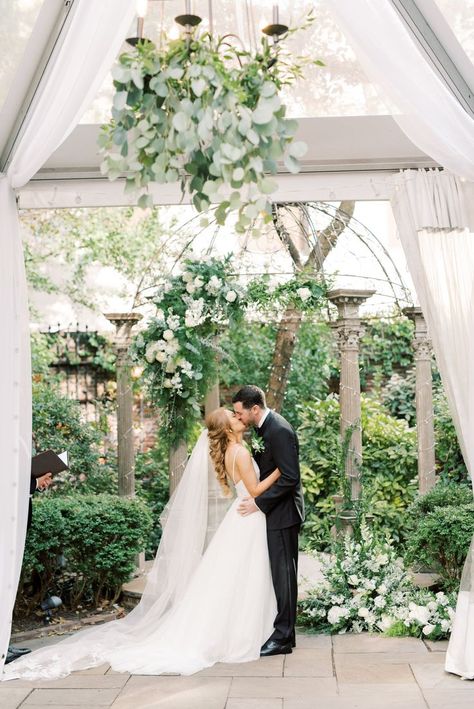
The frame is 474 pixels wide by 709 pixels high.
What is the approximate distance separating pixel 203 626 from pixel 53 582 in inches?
73.5

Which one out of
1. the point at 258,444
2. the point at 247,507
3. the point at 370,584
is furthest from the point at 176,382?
the point at 370,584

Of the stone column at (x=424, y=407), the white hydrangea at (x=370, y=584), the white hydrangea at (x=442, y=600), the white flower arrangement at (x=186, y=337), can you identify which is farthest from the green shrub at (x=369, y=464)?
the white hydrangea at (x=442, y=600)

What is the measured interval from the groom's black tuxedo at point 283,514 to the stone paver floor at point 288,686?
35 cm

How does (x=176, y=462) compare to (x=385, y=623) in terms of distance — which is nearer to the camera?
(x=385, y=623)

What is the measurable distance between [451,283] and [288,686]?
2.43m

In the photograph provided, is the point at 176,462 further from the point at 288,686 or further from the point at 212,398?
the point at 288,686

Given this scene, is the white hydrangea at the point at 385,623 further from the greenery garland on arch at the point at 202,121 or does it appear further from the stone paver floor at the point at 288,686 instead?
the greenery garland on arch at the point at 202,121

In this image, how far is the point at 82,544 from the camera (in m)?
6.24

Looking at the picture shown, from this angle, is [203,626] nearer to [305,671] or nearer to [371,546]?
[305,671]

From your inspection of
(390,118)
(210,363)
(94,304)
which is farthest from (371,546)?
(94,304)

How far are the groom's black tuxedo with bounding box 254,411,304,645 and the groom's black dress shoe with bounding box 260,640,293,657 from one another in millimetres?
67

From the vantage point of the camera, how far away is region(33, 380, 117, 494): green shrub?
325 inches

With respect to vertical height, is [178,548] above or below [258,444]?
below

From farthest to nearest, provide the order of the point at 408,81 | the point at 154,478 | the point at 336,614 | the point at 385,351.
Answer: the point at 385,351 < the point at 154,478 < the point at 336,614 < the point at 408,81
